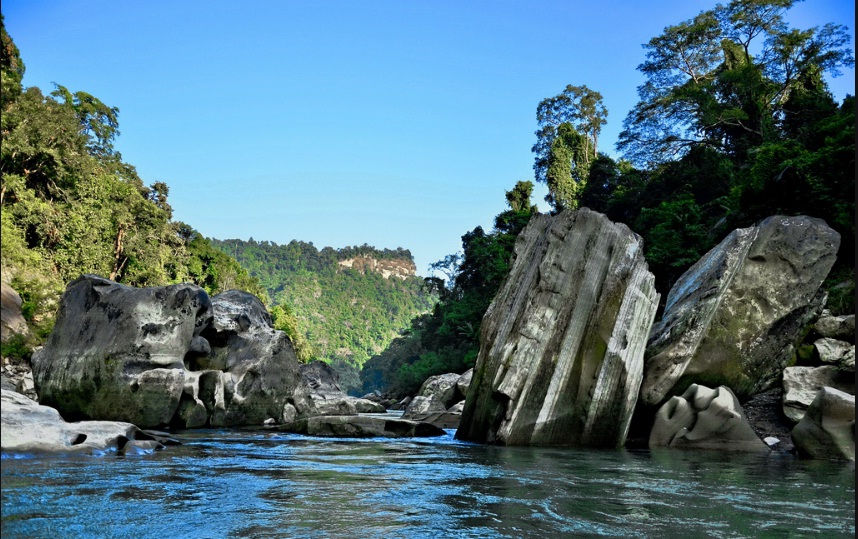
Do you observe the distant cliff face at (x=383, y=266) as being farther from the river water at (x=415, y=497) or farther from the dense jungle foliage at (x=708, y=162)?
the river water at (x=415, y=497)

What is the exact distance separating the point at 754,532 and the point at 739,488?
7.80ft

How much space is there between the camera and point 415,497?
5.41 meters

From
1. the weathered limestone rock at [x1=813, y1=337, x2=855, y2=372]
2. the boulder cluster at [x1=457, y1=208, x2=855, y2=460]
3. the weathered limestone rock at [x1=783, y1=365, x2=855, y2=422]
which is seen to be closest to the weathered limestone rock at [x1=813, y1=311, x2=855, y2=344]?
the boulder cluster at [x1=457, y1=208, x2=855, y2=460]

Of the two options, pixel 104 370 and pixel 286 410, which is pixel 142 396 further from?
pixel 286 410

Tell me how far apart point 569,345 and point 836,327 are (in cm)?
598

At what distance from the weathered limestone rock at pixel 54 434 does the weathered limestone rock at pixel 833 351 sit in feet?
39.4

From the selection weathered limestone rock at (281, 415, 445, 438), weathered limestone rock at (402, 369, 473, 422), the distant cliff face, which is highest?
the distant cliff face

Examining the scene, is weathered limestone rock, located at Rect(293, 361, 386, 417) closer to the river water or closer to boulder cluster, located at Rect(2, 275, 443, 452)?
boulder cluster, located at Rect(2, 275, 443, 452)

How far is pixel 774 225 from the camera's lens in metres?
13.3

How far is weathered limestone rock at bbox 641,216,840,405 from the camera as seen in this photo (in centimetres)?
1249

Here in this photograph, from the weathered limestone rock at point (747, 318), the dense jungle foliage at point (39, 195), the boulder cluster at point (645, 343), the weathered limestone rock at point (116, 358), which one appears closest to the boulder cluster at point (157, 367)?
the weathered limestone rock at point (116, 358)

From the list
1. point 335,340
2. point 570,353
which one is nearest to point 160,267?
point 570,353

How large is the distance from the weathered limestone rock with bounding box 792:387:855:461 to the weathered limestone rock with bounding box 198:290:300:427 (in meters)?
11.6

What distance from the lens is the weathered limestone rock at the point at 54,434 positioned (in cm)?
611
